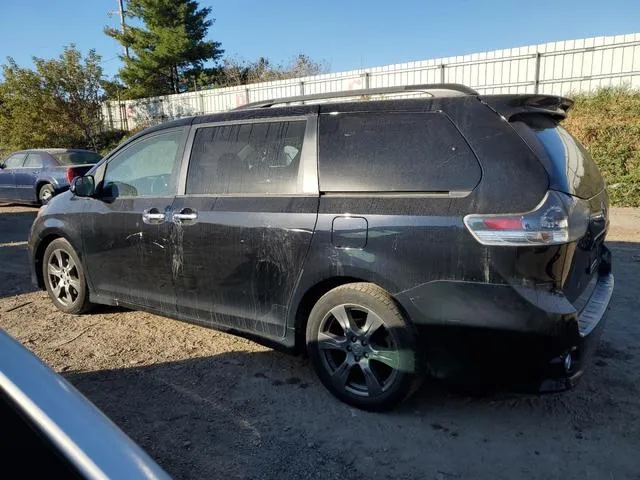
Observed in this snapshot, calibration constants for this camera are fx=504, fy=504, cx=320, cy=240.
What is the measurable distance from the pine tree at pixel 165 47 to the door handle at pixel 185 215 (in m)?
31.5

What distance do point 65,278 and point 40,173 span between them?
906 cm

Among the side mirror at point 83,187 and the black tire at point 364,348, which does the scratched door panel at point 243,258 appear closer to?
the black tire at point 364,348

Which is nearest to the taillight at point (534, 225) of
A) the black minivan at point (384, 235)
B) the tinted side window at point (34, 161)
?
the black minivan at point (384, 235)

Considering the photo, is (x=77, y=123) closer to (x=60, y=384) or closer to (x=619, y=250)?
(x=619, y=250)

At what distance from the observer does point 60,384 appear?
146 cm

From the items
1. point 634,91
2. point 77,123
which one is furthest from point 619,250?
point 77,123

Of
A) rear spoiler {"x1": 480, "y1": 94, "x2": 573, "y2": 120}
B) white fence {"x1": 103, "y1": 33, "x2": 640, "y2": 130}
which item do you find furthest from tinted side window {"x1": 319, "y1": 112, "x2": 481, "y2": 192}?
white fence {"x1": 103, "y1": 33, "x2": 640, "y2": 130}

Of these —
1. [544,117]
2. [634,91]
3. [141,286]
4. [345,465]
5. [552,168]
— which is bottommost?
[345,465]

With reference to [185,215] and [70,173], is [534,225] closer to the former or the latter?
[185,215]

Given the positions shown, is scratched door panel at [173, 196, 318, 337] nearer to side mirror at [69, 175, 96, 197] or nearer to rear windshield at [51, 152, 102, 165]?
side mirror at [69, 175, 96, 197]

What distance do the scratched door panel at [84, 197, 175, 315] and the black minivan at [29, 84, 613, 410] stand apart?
0.08 feet

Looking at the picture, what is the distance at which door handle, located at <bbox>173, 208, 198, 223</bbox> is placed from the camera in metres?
3.72

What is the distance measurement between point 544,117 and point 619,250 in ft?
15.6

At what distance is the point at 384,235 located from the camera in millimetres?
2891
